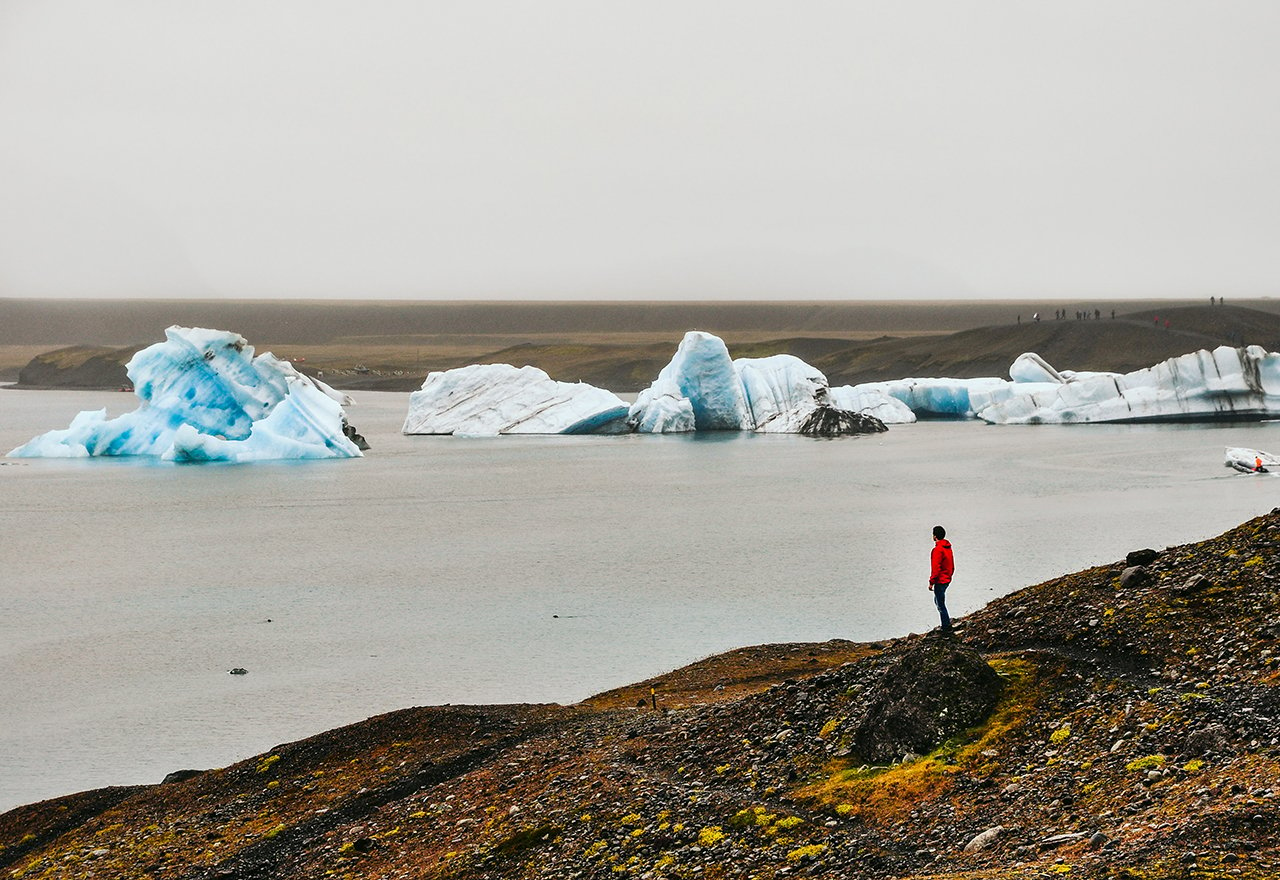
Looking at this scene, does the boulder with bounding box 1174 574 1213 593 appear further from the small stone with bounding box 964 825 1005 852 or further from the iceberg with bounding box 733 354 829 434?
the iceberg with bounding box 733 354 829 434

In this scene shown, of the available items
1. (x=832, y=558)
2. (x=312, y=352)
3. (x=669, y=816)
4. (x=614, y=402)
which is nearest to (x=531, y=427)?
(x=614, y=402)

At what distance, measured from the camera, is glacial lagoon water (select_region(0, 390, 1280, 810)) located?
17266 mm

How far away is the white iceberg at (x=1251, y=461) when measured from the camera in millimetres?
41219

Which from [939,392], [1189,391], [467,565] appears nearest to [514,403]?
[939,392]

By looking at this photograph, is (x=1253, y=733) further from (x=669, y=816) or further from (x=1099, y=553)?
(x=1099, y=553)

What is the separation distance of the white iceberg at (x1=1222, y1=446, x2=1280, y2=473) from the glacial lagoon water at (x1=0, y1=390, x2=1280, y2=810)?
456 millimetres

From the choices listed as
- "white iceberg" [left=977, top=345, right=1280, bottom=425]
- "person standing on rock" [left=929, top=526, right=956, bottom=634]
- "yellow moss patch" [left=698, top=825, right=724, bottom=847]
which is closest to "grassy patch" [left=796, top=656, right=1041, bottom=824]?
"yellow moss patch" [left=698, top=825, right=724, bottom=847]

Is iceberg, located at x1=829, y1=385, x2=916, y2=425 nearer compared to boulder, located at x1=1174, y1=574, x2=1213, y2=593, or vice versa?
boulder, located at x1=1174, y1=574, x2=1213, y2=593

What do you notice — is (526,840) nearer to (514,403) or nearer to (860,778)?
(860,778)

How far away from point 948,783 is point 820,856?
1.18 metres

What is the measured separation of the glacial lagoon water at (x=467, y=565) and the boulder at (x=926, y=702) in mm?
7568

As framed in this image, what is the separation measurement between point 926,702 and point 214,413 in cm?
4289

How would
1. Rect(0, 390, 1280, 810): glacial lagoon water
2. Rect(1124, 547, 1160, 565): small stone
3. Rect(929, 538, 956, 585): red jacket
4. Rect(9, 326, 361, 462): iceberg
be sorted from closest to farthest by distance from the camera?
1. Rect(929, 538, 956, 585): red jacket
2. Rect(1124, 547, 1160, 565): small stone
3. Rect(0, 390, 1280, 810): glacial lagoon water
4. Rect(9, 326, 361, 462): iceberg

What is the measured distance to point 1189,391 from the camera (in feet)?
189
